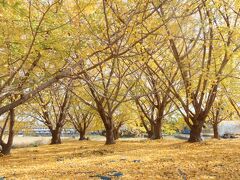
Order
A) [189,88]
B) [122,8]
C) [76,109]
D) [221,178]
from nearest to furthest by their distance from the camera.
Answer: [221,178] < [122,8] < [189,88] < [76,109]

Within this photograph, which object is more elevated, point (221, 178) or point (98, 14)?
point (98, 14)

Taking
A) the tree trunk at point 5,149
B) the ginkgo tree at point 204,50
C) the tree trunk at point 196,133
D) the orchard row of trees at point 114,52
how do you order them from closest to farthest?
the orchard row of trees at point 114,52
the ginkgo tree at point 204,50
the tree trunk at point 196,133
the tree trunk at point 5,149

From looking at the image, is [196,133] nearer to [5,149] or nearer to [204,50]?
[204,50]

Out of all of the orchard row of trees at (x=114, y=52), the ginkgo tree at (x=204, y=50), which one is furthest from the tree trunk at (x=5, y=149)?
the ginkgo tree at (x=204, y=50)

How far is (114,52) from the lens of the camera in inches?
281

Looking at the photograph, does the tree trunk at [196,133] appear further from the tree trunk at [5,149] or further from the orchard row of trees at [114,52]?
the tree trunk at [5,149]

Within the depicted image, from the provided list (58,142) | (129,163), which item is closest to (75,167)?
(129,163)

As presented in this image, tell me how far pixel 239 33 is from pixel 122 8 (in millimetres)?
4863

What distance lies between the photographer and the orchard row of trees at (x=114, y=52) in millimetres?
5809

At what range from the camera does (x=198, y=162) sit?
865 cm

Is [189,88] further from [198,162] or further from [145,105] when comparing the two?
[145,105]

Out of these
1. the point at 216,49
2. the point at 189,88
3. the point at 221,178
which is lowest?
the point at 221,178

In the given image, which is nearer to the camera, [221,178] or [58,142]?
[221,178]

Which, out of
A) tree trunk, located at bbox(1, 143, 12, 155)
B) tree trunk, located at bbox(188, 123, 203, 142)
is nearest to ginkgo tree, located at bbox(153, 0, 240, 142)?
tree trunk, located at bbox(188, 123, 203, 142)
